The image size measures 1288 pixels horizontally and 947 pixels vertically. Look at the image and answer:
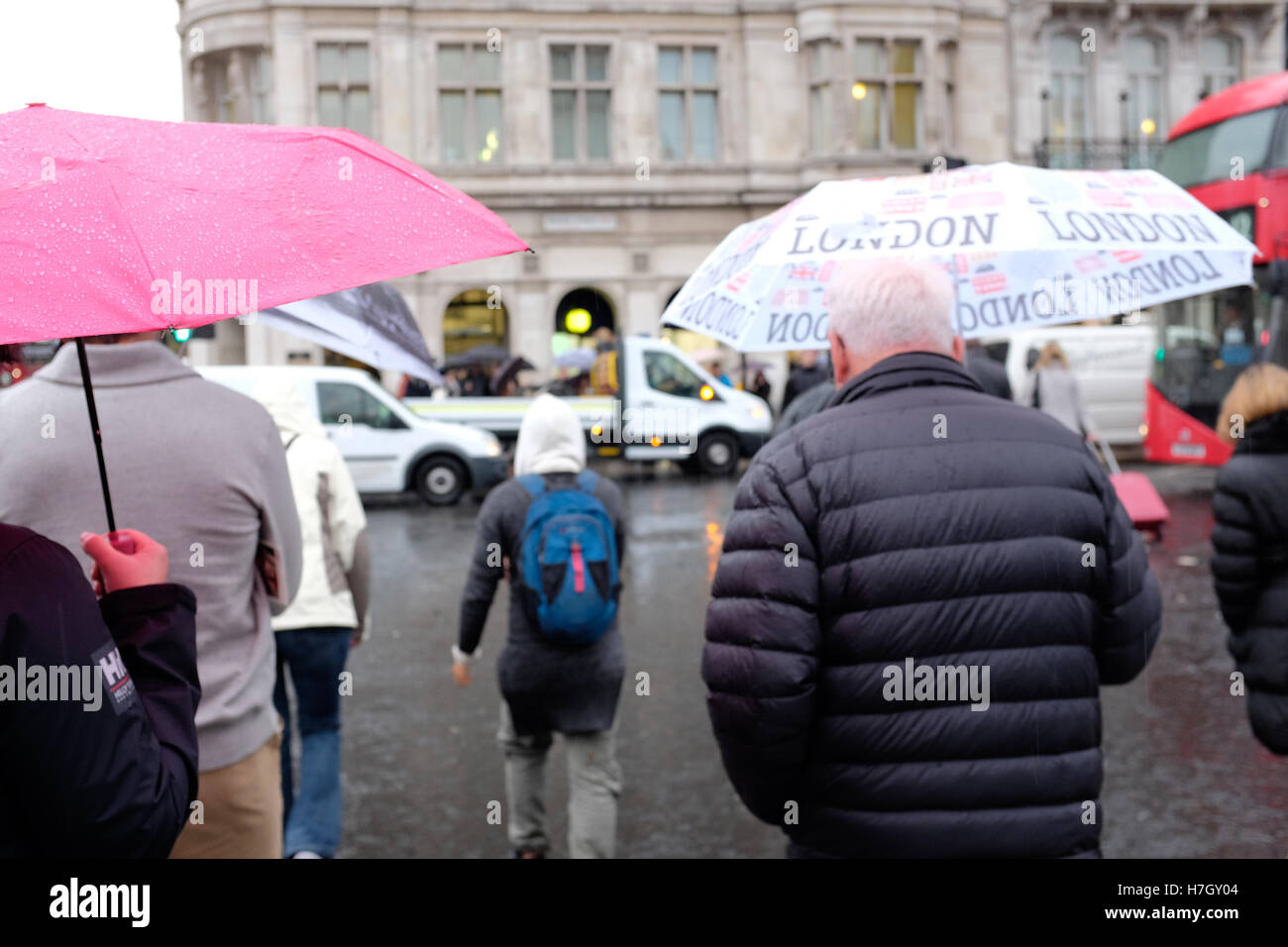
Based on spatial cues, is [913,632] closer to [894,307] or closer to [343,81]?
[894,307]

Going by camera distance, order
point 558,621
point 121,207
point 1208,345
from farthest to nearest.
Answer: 1. point 1208,345
2. point 558,621
3. point 121,207

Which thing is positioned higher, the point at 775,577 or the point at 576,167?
the point at 576,167

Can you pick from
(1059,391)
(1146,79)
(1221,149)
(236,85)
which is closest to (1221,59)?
Result: (1146,79)

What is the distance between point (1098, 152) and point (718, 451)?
16701 millimetres

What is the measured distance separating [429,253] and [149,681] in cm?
78

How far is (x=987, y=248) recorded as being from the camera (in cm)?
390

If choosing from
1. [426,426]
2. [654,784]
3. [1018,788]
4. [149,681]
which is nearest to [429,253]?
[149,681]

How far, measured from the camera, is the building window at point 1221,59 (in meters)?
33.5

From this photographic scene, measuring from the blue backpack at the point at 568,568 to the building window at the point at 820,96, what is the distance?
90.9ft

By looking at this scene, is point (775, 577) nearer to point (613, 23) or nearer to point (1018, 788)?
point (1018, 788)

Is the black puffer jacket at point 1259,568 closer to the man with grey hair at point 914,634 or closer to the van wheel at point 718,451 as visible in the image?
the man with grey hair at point 914,634

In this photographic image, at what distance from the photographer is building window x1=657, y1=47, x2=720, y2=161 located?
3109cm

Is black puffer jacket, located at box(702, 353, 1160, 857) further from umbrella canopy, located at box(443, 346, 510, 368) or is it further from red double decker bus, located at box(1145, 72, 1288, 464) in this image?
umbrella canopy, located at box(443, 346, 510, 368)

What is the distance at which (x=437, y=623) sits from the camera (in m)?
10.1
